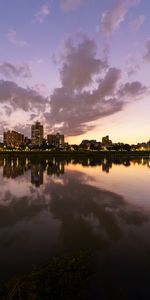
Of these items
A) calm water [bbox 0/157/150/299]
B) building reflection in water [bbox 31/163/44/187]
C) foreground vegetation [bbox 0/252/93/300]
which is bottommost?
calm water [bbox 0/157/150/299]

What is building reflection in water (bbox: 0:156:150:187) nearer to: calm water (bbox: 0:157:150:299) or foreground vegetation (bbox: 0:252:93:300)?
calm water (bbox: 0:157:150:299)

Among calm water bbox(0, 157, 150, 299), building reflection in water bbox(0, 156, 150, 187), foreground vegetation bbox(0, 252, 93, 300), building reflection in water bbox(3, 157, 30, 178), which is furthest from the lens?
building reflection in water bbox(3, 157, 30, 178)

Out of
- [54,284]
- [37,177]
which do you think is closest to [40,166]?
[37,177]

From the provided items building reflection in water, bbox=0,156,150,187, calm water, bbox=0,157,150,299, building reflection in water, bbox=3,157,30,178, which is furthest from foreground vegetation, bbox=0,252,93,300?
building reflection in water, bbox=3,157,30,178

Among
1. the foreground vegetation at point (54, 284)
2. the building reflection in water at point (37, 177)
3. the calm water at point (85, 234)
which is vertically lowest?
the calm water at point (85, 234)

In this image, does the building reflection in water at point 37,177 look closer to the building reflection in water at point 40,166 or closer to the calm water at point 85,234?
the building reflection in water at point 40,166

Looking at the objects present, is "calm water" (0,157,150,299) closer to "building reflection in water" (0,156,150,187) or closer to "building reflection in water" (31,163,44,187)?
"building reflection in water" (31,163,44,187)

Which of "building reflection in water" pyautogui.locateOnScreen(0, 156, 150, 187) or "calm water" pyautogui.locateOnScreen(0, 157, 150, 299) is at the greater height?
"building reflection in water" pyautogui.locateOnScreen(0, 156, 150, 187)

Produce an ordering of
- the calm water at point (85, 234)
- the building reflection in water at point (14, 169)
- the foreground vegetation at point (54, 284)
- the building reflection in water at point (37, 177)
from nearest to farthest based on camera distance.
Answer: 1. the foreground vegetation at point (54, 284)
2. the calm water at point (85, 234)
3. the building reflection in water at point (37, 177)
4. the building reflection in water at point (14, 169)

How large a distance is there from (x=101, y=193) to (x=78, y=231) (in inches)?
506

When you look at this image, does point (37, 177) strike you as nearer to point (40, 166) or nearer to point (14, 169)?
point (14, 169)

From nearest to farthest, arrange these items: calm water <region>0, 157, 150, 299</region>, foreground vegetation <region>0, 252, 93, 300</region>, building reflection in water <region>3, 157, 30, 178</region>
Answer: foreground vegetation <region>0, 252, 93, 300</region> → calm water <region>0, 157, 150, 299</region> → building reflection in water <region>3, 157, 30, 178</region>

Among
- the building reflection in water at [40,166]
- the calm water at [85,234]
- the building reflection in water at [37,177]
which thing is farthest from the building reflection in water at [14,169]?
the calm water at [85,234]

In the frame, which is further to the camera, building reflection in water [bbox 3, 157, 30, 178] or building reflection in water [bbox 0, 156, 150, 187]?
building reflection in water [bbox 3, 157, 30, 178]
